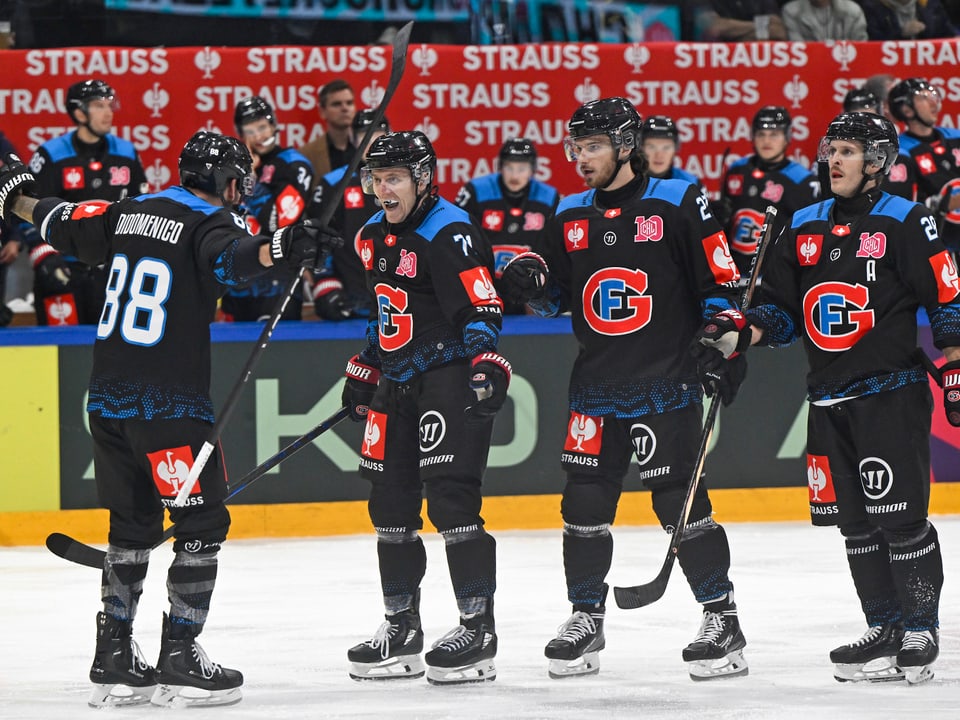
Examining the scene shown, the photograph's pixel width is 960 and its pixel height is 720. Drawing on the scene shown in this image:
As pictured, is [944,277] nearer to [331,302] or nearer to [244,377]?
[244,377]

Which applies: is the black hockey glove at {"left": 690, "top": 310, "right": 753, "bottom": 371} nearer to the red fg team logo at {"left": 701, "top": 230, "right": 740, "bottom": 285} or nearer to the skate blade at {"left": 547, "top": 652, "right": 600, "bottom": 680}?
the red fg team logo at {"left": 701, "top": 230, "right": 740, "bottom": 285}

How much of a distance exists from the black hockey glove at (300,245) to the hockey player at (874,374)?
1179mm

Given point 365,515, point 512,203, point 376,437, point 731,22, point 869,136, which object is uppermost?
point 731,22

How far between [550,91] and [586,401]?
4.33m

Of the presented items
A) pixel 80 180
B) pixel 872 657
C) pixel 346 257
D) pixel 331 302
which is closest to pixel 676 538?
pixel 872 657

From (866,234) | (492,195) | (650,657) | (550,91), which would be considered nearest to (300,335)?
(492,195)

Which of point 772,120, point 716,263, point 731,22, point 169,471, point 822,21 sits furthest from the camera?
point 822,21

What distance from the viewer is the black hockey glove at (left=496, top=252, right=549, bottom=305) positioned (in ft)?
16.6

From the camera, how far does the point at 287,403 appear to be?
7.62 m

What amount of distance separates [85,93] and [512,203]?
2.16 m

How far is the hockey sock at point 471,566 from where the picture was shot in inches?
199

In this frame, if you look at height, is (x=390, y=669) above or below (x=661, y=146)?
below

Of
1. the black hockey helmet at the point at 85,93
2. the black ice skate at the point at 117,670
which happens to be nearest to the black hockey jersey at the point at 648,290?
the black ice skate at the point at 117,670

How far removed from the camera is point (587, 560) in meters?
5.14
